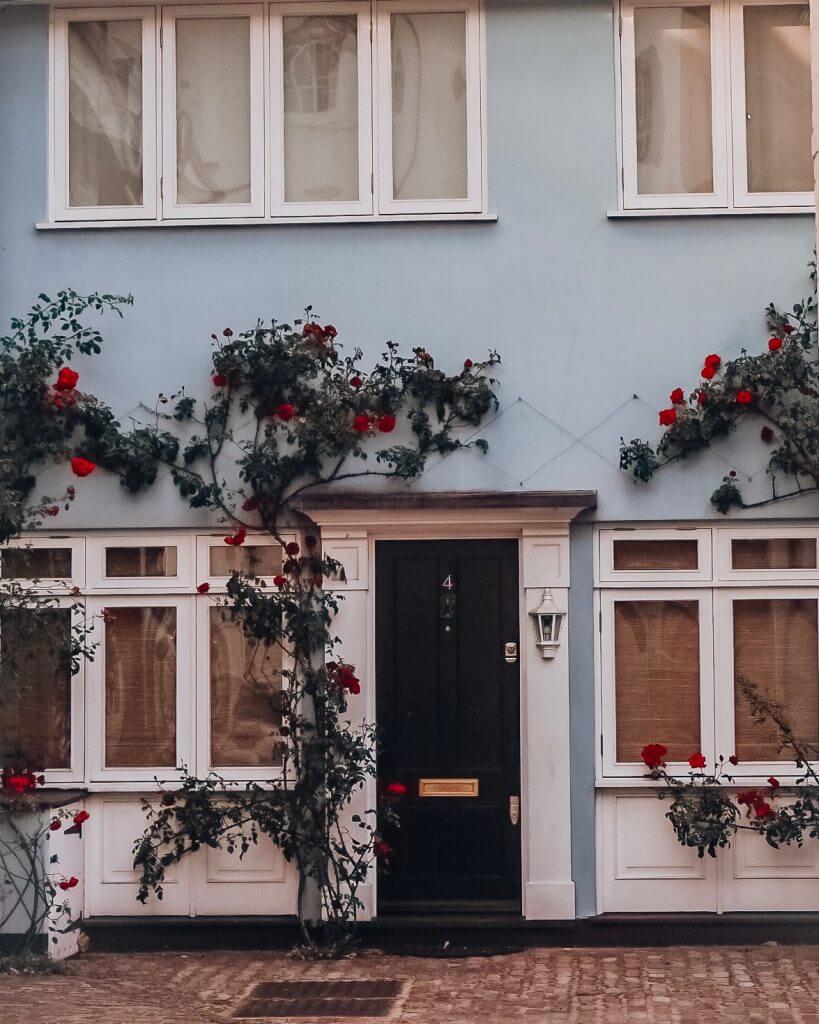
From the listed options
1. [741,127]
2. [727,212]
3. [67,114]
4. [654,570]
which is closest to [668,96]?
[741,127]

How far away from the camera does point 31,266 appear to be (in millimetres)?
9594

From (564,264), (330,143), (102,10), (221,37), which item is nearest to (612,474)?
(564,264)

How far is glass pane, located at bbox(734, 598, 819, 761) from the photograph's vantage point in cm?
928

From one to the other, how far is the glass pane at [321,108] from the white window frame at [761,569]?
3.07m

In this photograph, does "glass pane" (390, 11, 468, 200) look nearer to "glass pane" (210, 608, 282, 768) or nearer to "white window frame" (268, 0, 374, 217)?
"white window frame" (268, 0, 374, 217)

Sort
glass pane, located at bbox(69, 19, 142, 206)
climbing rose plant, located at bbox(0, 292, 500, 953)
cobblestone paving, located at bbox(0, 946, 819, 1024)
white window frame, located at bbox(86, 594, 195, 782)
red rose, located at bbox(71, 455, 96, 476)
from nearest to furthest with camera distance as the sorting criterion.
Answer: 1. cobblestone paving, located at bbox(0, 946, 819, 1024)
2. red rose, located at bbox(71, 455, 96, 476)
3. climbing rose plant, located at bbox(0, 292, 500, 953)
4. white window frame, located at bbox(86, 594, 195, 782)
5. glass pane, located at bbox(69, 19, 142, 206)

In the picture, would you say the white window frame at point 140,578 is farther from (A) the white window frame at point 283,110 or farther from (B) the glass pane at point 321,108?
(B) the glass pane at point 321,108

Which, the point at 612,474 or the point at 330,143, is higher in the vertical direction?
the point at 330,143

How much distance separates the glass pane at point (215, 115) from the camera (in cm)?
960

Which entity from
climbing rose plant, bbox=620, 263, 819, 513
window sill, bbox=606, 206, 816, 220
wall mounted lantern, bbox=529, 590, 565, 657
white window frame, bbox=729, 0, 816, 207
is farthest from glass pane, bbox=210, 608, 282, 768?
white window frame, bbox=729, 0, 816, 207

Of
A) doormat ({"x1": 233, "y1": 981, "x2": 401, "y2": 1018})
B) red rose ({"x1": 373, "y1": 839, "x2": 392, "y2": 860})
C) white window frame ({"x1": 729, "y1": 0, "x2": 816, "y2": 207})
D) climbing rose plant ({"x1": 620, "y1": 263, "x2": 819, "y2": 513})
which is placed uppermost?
white window frame ({"x1": 729, "y1": 0, "x2": 816, "y2": 207})

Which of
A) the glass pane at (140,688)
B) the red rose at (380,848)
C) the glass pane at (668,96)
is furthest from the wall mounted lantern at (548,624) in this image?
the glass pane at (668,96)

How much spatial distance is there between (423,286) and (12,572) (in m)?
3.06

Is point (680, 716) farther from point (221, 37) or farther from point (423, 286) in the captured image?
point (221, 37)
